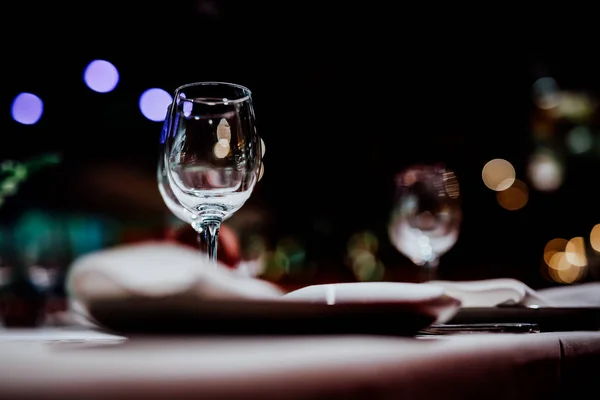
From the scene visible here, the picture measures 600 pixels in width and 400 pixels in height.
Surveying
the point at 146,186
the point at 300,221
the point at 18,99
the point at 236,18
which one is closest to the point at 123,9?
the point at 236,18

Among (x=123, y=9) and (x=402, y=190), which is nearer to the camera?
(x=402, y=190)

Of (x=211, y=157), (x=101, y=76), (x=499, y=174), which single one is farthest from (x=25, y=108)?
(x=499, y=174)

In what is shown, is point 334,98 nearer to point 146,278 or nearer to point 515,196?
point 515,196

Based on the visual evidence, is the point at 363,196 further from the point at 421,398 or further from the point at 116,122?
the point at 421,398

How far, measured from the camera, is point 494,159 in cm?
475

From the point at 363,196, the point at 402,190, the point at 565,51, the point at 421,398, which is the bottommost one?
the point at 421,398

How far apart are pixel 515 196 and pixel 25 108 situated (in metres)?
3.74

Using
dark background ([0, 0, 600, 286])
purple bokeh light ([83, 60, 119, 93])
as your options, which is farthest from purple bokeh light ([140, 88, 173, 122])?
purple bokeh light ([83, 60, 119, 93])

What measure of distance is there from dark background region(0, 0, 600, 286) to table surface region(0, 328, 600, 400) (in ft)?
10.8

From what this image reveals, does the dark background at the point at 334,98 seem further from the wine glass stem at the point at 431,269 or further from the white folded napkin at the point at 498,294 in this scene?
the white folded napkin at the point at 498,294

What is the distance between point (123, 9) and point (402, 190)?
10.1 ft

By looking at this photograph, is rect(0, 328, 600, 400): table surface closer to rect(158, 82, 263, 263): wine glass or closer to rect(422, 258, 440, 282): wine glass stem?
rect(158, 82, 263, 263): wine glass

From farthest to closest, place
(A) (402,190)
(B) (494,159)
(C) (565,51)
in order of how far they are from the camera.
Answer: (B) (494,159), (C) (565,51), (A) (402,190)

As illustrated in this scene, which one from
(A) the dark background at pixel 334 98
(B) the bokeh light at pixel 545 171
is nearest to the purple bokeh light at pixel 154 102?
(A) the dark background at pixel 334 98
